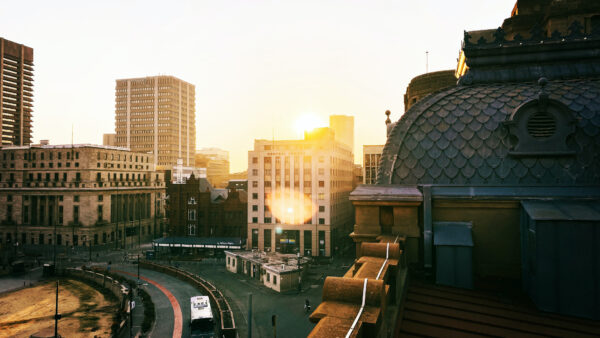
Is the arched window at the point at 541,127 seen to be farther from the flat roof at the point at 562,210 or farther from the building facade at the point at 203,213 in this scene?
the building facade at the point at 203,213

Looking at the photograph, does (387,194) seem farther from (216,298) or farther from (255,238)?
(255,238)

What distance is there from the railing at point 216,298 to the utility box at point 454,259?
28850 mm

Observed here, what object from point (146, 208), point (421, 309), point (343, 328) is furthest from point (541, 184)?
point (146, 208)

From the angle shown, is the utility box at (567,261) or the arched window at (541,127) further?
the arched window at (541,127)

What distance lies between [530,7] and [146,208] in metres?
115

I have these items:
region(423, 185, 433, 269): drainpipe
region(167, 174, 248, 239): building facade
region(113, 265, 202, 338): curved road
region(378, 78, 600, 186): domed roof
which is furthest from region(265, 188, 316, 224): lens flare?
region(423, 185, 433, 269): drainpipe

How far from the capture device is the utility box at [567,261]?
10172 mm

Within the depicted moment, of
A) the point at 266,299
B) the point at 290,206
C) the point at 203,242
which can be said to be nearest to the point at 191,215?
the point at 203,242

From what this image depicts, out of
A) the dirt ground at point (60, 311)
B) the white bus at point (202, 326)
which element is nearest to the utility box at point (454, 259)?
the white bus at point (202, 326)

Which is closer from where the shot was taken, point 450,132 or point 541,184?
point 541,184

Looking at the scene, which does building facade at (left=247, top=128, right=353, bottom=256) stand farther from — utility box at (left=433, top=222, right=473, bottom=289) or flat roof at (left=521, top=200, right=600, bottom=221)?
flat roof at (left=521, top=200, right=600, bottom=221)

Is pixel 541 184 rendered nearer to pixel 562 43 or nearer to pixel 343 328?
pixel 562 43

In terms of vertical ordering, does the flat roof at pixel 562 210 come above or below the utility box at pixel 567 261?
above

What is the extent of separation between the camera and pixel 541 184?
46.0 ft
